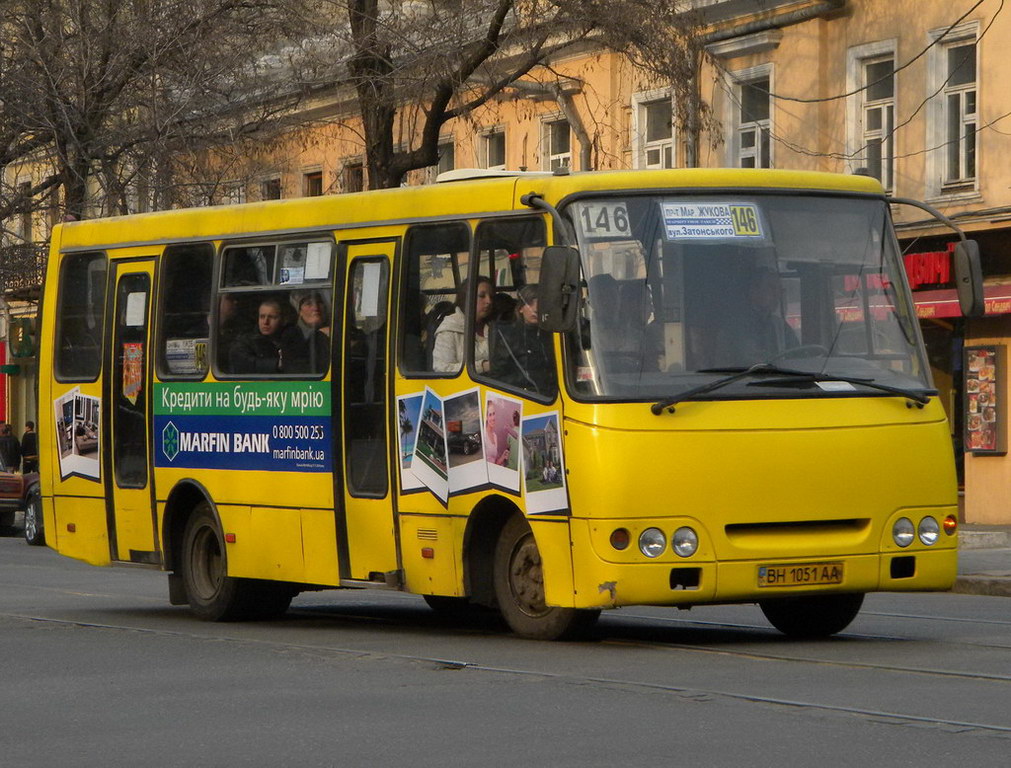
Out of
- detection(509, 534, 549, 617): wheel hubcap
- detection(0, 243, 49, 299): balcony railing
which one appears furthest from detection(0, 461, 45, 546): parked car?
detection(509, 534, 549, 617): wheel hubcap

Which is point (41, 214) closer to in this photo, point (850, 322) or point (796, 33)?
point (796, 33)

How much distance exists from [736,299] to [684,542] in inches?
53.4

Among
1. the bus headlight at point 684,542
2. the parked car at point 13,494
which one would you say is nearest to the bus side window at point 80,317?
the bus headlight at point 684,542

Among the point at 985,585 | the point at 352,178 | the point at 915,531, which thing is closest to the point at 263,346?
the point at 915,531

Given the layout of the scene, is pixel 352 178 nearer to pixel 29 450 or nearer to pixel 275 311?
pixel 29 450

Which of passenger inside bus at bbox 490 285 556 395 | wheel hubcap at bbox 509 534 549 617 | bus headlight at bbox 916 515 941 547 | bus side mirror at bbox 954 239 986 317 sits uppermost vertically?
bus side mirror at bbox 954 239 986 317

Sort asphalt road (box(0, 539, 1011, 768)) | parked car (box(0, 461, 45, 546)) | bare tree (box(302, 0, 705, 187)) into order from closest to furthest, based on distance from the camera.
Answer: asphalt road (box(0, 539, 1011, 768)), bare tree (box(302, 0, 705, 187)), parked car (box(0, 461, 45, 546))

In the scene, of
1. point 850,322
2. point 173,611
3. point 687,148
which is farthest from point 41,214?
point 850,322

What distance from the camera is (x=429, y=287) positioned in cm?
1306

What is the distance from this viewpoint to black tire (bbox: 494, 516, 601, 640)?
12.2 meters

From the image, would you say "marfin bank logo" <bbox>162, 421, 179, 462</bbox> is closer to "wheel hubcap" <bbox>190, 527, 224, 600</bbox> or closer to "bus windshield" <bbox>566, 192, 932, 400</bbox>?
"wheel hubcap" <bbox>190, 527, 224, 600</bbox>

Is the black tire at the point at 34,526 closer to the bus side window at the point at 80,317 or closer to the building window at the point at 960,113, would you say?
the building window at the point at 960,113

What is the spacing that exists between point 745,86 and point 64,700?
22606 millimetres

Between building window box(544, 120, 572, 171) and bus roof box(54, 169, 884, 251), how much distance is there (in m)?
19.2
